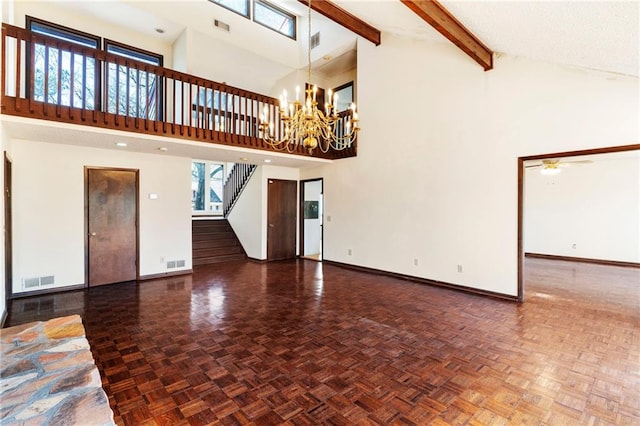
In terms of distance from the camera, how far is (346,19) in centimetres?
581

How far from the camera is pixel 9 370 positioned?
244cm

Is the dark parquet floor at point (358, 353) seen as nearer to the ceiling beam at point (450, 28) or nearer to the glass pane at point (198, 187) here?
the ceiling beam at point (450, 28)

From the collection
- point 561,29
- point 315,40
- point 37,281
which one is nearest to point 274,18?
point 315,40

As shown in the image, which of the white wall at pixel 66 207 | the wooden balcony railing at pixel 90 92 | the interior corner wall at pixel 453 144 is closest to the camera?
the wooden balcony railing at pixel 90 92

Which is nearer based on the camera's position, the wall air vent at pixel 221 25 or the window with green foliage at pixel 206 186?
the wall air vent at pixel 221 25

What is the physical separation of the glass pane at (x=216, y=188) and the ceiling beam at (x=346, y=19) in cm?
700

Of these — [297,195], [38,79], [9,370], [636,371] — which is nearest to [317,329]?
[9,370]

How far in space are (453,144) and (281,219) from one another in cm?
454

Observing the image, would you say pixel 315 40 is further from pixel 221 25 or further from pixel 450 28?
pixel 450 28

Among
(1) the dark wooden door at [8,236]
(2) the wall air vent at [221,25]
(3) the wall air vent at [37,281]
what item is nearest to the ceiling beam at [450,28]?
(2) the wall air vent at [221,25]

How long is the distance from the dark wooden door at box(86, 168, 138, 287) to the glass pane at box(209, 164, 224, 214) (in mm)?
5342

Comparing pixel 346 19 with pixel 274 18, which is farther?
pixel 274 18

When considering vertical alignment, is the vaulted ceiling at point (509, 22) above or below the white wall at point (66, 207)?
above

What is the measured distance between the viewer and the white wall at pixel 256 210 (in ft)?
25.0
